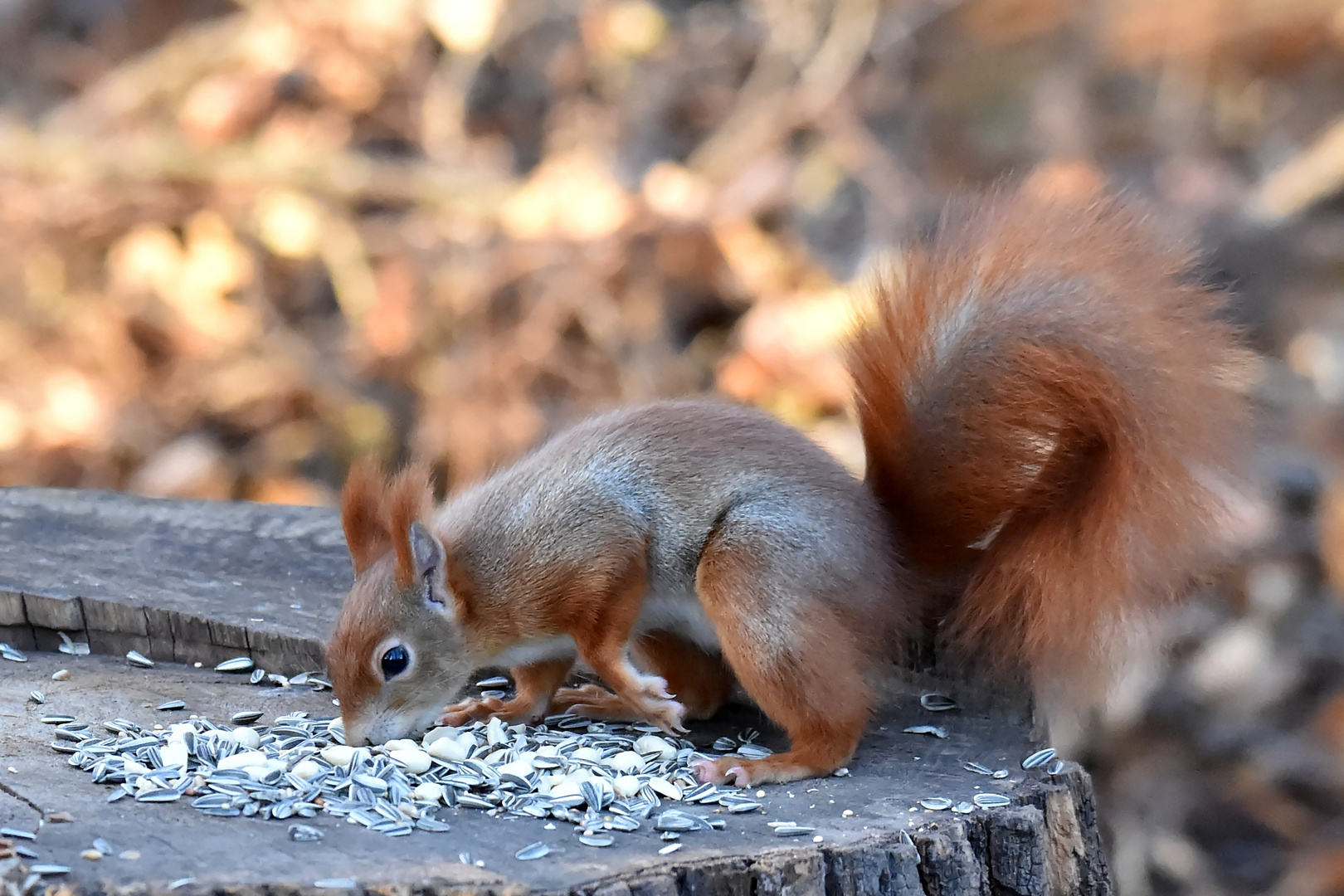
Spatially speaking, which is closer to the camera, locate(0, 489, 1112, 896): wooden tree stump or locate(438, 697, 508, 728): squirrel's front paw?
locate(0, 489, 1112, 896): wooden tree stump

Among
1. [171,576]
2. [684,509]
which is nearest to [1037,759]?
[684,509]

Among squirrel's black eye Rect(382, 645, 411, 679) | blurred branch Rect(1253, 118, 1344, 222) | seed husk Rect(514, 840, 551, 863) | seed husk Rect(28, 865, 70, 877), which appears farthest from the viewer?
blurred branch Rect(1253, 118, 1344, 222)

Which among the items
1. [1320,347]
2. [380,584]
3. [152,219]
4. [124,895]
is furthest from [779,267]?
[124,895]

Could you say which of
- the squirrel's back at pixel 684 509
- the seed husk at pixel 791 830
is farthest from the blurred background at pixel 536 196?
the seed husk at pixel 791 830

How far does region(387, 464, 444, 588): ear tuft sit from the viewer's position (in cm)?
148

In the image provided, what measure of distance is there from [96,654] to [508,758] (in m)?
0.60

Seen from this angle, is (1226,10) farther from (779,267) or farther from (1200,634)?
(1200,634)

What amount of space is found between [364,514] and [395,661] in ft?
0.60

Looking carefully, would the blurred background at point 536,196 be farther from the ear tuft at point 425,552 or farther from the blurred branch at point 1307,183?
the ear tuft at point 425,552

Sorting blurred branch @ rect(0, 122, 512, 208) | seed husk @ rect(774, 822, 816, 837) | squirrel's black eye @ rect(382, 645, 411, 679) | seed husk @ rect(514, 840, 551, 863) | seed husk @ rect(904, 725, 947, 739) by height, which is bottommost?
seed husk @ rect(774, 822, 816, 837)

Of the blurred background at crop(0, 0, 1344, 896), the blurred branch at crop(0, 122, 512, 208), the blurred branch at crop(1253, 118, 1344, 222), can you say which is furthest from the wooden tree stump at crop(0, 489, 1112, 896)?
the blurred branch at crop(1253, 118, 1344, 222)

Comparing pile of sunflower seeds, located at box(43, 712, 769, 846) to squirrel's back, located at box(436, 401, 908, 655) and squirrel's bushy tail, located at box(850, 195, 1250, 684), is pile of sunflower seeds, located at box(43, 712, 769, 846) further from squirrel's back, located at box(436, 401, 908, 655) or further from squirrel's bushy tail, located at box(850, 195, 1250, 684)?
squirrel's bushy tail, located at box(850, 195, 1250, 684)

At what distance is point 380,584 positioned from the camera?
1.50 m

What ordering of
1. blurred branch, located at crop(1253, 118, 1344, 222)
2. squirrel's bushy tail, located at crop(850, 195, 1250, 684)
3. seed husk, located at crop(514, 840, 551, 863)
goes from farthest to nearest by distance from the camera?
blurred branch, located at crop(1253, 118, 1344, 222) < squirrel's bushy tail, located at crop(850, 195, 1250, 684) < seed husk, located at crop(514, 840, 551, 863)
